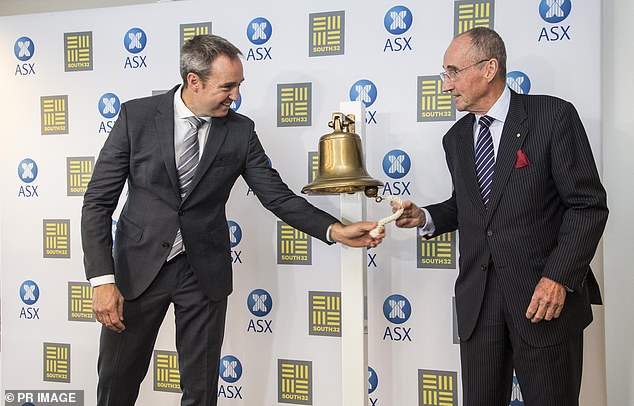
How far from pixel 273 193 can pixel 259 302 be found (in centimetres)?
81

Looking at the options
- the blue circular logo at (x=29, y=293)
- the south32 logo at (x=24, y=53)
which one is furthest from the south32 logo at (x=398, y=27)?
the blue circular logo at (x=29, y=293)

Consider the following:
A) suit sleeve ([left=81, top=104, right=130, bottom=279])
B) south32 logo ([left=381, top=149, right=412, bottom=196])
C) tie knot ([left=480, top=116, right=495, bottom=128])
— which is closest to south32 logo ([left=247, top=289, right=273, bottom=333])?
south32 logo ([left=381, top=149, right=412, bottom=196])

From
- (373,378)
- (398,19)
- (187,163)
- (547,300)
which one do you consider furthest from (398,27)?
(373,378)

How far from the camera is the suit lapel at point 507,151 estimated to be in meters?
2.15

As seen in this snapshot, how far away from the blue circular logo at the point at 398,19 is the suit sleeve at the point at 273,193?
0.91 m

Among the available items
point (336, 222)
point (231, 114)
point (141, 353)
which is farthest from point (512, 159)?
point (141, 353)

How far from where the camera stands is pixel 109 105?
10.8ft

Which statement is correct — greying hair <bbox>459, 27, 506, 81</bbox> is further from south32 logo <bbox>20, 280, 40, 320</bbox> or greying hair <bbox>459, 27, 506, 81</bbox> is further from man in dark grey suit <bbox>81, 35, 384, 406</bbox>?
south32 logo <bbox>20, 280, 40, 320</bbox>

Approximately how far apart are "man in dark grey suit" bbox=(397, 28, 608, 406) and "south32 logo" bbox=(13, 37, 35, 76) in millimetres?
2366

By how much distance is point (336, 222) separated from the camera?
7.82ft

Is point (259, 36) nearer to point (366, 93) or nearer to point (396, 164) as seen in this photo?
point (366, 93)

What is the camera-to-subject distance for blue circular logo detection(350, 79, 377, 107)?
296 centimetres

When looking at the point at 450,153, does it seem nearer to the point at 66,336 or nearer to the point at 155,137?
the point at 155,137

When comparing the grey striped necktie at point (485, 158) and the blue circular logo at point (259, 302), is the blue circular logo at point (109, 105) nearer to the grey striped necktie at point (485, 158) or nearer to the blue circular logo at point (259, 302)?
the blue circular logo at point (259, 302)
